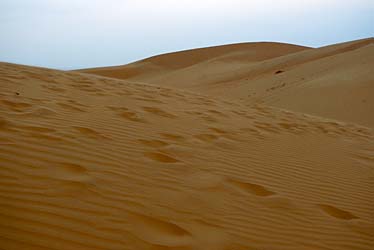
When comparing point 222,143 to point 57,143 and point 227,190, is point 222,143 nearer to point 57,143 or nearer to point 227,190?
point 227,190

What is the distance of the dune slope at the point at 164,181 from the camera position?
2297 mm

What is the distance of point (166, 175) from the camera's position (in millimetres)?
3123

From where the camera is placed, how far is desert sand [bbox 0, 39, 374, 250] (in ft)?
7.61

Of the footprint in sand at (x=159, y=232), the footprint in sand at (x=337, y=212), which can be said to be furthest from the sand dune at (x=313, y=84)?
the footprint in sand at (x=159, y=232)

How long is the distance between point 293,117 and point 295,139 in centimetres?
204

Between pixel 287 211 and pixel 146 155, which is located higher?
pixel 146 155

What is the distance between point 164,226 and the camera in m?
2.39

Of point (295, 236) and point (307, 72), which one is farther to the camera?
point (307, 72)

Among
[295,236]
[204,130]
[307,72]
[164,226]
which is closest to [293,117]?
[204,130]

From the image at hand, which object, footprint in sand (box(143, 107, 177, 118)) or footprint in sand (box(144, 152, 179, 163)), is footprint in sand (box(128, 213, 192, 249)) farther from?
footprint in sand (box(143, 107, 177, 118))

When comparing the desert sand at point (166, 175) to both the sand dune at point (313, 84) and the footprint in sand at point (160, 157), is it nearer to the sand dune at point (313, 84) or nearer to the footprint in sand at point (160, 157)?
the footprint in sand at point (160, 157)

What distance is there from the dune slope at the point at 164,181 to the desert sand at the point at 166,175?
1cm

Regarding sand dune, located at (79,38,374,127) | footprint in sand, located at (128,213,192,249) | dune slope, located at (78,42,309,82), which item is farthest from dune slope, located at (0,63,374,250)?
dune slope, located at (78,42,309,82)

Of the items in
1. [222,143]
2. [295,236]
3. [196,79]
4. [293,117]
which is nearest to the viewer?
[295,236]
